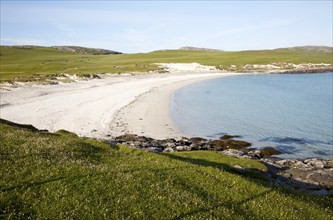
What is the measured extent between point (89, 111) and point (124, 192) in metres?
52.7

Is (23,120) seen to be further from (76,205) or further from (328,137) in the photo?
(328,137)

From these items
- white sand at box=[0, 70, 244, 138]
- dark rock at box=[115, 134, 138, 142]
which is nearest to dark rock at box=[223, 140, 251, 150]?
white sand at box=[0, 70, 244, 138]

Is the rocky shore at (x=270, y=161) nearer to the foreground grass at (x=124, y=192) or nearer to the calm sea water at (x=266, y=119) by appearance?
the calm sea water at (x=266, y=119)

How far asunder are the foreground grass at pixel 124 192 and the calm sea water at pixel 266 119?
27.2 metres

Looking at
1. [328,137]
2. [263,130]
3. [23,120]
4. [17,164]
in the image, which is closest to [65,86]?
[23,120]

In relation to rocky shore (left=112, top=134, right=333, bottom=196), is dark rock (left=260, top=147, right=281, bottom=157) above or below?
below

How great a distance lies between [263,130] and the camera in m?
57.5

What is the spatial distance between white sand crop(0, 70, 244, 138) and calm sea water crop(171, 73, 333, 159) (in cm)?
488

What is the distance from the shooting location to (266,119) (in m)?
67.5

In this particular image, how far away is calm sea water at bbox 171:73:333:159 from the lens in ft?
161

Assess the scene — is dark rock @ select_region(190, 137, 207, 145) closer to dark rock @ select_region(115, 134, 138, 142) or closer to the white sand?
the white sand

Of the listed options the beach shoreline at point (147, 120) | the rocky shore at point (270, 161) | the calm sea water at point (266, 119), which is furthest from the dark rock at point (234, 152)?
the beach shoreline at point (147, 120)

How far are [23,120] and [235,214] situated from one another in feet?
160

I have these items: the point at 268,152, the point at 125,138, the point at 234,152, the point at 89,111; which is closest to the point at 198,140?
the point at 234,152
